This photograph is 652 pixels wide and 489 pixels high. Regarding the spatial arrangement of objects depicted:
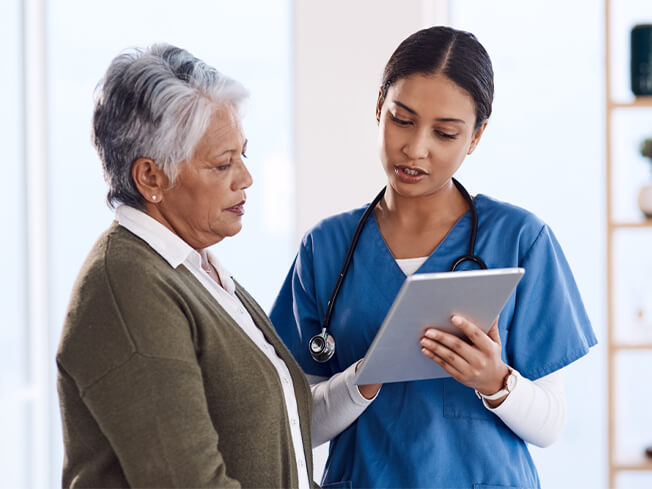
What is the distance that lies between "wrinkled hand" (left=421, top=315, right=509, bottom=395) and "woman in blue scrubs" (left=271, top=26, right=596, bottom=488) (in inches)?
1.4

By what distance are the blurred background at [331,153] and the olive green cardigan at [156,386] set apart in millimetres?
1402

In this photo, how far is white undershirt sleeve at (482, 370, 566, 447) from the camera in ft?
4.14

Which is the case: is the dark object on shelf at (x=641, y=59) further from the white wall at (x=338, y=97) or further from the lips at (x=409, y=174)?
the lips at (x=409, y=174)

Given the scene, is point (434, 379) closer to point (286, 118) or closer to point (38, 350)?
point (286, 118)

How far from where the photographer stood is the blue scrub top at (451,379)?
4.36ft

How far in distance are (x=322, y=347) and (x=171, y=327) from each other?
44cm

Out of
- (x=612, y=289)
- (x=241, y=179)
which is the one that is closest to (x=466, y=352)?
(x=241, y=179)

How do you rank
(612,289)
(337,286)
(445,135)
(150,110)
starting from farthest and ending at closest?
1. (612,289)
2. (337,286)
3. (445,135)
4. (150,110)

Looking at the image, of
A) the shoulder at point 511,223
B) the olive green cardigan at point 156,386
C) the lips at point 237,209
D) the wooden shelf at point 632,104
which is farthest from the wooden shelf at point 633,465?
the lips at point 237,209

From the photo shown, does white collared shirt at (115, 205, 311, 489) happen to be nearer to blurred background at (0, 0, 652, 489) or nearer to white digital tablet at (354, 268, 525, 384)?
white digital tablet at (354, 268, 525, 384)

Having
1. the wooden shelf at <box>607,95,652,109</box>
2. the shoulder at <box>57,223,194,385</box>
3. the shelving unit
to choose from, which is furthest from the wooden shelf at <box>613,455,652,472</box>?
the shoulder at <box>57,223,194,385</box>

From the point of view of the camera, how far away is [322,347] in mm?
1374

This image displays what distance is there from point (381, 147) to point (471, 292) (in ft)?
1.29

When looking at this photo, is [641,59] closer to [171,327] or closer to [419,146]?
[419,146]
